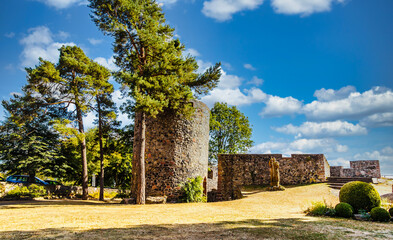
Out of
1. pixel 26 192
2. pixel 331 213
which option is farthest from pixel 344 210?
pixel 26 192

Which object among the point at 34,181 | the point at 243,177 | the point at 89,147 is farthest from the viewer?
the point at 89,147

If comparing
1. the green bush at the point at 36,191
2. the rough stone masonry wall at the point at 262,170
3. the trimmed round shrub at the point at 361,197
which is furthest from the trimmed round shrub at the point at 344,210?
the green bush at the point at 36,191

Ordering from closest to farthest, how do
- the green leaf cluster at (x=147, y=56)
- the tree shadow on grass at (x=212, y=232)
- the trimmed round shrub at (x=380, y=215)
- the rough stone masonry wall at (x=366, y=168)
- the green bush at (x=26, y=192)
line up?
the tree shadow on grass at (x=212, y=232)
the trimmed round shrub at (x=380, y=215)
the green leaf cluster at (x=147, y=56)
the green bush at (x=26, y=192)
the rough stone masonry wall at (x=366, y=168)

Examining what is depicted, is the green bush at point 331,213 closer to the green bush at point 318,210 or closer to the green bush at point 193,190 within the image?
the green bush at point 318,210

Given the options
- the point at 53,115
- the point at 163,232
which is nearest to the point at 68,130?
the point at 53,115

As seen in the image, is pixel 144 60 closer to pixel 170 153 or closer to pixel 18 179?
pixel 170 153

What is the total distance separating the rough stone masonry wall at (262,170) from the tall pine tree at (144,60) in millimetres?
10554

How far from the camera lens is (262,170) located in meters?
24.1

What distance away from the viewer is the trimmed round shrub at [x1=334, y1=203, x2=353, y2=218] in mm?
9609

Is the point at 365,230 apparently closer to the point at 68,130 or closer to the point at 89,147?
the point at 68,130

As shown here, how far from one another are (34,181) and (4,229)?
17.8 m

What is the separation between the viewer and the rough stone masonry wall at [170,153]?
52.7 feet

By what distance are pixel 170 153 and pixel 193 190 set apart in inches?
110

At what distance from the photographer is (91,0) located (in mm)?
14852
